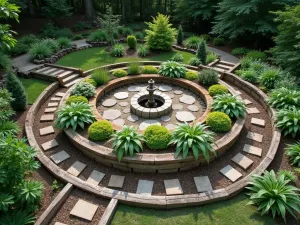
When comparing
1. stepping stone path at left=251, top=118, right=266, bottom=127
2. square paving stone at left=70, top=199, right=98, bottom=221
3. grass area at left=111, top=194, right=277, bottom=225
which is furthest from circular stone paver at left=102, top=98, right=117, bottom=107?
stepping stone path at left=251, top=118, right=266, bottom=127

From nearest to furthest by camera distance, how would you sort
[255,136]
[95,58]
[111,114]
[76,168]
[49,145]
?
[76,168] < [49,145] < [255,136] < [111,114] < [95,58]

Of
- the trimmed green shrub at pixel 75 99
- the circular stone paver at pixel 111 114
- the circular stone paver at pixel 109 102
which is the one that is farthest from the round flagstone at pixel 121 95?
the trimmed green shrub at pixel 75 99

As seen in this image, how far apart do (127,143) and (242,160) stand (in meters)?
3.66

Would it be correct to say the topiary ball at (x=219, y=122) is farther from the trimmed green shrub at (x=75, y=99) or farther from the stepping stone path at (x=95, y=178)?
the trimmed green shrub at (x=75, y=99)

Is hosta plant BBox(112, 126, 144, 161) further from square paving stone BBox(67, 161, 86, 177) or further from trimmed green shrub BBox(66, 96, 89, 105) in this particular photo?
trimmed green shrub BBox(66, 96, 89, 105)

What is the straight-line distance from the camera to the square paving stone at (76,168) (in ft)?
22.1

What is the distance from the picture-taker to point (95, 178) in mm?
6570

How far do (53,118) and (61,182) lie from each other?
3.41m

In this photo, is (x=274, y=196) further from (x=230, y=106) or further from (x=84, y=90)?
(x=84, y=90)

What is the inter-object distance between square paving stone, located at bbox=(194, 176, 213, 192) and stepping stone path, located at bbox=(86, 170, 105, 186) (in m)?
2.75

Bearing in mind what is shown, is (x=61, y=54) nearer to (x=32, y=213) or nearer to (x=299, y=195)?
(x=32, y=213)

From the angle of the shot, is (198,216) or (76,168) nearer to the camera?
(198,216)

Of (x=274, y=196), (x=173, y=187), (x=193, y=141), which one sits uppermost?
(x=193, y=141)

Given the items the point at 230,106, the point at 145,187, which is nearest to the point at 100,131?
the point at 145,187
